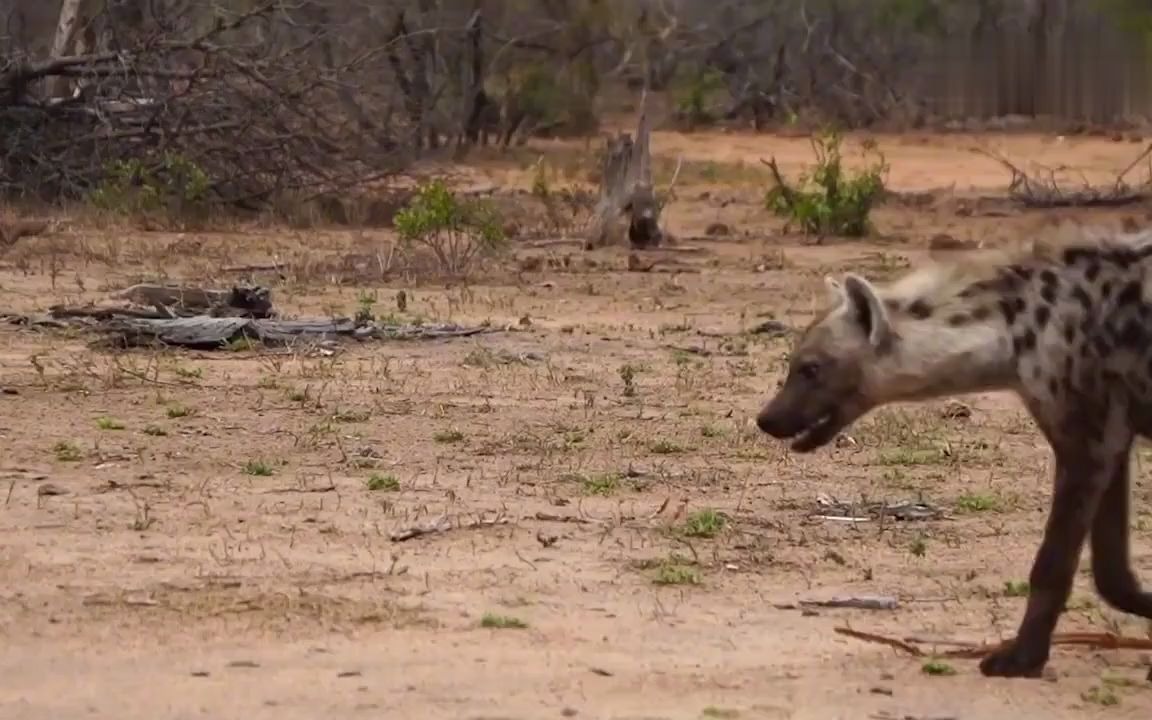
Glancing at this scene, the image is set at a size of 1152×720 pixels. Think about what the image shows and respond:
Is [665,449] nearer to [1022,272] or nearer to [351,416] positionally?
[351,416]

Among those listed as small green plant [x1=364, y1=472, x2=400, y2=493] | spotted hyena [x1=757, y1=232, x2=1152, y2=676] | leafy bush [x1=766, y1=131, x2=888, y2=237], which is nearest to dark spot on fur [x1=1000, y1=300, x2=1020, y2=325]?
spotted hyena [x1=757, y1=232, x2=1152, y2=676]

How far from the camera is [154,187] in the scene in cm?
1459

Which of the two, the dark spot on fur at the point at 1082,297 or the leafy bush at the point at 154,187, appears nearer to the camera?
the dark spot on fur at the point at 1082,297

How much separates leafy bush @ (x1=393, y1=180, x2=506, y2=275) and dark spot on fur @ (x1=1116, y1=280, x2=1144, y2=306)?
7.79 m

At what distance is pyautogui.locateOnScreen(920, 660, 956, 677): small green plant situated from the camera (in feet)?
16.2

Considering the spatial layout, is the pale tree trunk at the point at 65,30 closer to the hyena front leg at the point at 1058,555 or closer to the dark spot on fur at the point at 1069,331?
the dark spot on fur at the point at 1069,331

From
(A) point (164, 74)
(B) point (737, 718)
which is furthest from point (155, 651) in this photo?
(A) point (164, 74)

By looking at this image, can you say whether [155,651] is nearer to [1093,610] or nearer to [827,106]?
[1093,610]

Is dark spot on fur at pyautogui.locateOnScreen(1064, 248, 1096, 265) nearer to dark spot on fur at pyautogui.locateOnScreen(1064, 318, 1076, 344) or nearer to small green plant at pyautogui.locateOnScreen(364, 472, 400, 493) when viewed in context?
dark spot on fur at pyautogui.locateOnScreen(1064, 318, 1076, 344)

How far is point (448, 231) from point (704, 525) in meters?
7.12

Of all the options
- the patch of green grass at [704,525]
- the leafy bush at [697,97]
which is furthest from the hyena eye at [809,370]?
the leafy bush at [697,97]

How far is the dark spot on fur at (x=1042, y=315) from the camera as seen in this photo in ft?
16.3

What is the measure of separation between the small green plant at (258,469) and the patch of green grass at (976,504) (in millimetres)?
2284

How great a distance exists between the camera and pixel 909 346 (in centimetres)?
509
